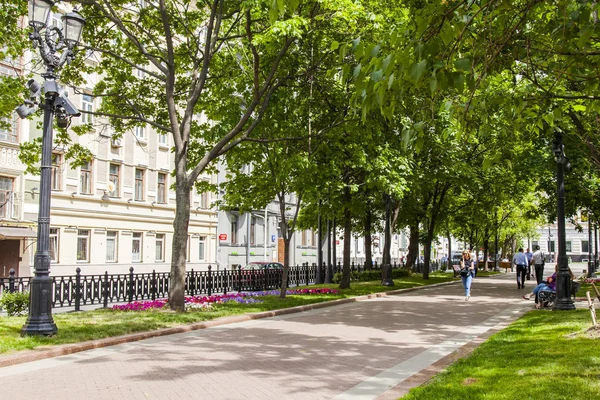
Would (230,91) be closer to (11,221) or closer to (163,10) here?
(163,10)

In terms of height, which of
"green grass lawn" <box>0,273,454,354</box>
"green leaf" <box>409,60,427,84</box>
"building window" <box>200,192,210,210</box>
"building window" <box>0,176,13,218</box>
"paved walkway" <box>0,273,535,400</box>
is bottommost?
"paved walkway" <box>0,273,535,400</box>

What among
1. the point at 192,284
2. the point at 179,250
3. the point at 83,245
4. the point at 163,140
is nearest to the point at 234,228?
the point at 163,140

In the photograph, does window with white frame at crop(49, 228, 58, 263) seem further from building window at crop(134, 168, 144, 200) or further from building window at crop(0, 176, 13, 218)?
building window at crop(134, 168, 144, 200)

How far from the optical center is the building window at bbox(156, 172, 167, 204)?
39.4m

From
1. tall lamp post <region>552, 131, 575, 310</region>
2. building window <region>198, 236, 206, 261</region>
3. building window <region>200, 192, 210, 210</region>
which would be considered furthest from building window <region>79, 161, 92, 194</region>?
tall lamp post <region>552, 131, 575, 310</region>

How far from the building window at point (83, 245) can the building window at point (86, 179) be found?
7.61 feet

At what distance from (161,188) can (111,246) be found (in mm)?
5961

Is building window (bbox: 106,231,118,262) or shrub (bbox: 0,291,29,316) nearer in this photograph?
shrub (bbox: 0,291,29,316)

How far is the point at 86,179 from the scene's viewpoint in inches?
1330

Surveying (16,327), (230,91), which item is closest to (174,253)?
(16,327)

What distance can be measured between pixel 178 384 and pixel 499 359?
15.7 feet

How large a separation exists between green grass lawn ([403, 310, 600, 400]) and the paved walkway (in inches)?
24.0

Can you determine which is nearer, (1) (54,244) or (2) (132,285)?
(2) (132,285)

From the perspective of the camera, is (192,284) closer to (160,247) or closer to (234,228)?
(160,247)
